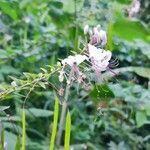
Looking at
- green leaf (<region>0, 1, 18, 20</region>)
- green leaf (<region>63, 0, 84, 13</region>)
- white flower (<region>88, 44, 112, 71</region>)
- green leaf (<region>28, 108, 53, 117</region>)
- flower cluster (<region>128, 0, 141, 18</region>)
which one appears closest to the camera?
white flower (<region>88, 44, 112, 71</region>)

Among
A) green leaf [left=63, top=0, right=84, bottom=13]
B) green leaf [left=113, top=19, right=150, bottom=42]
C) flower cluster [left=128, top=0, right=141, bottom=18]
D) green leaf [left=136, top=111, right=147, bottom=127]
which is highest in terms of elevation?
flower cluster [left=128, top=0, right=141, bottom=18]

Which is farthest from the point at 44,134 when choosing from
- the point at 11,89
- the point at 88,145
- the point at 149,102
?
the point at 11,89

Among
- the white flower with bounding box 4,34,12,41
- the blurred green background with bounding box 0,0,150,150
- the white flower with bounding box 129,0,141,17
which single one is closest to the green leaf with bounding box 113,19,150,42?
the blurred green background with bounding box 0,0,150,150

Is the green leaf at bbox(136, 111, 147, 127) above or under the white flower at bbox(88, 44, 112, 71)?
above

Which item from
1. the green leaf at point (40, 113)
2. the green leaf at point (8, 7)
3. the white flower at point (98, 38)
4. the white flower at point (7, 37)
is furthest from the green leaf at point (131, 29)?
the white flower at point (7, 37)

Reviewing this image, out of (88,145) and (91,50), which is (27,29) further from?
(91,50)

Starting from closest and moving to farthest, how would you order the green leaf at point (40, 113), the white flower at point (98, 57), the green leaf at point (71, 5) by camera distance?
the white flower at point (98, 57)
the green leaf at point (71, 5)
the green leaf at point (40, 113)

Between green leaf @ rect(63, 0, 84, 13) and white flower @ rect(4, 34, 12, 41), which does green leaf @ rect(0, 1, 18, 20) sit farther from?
white flower @ rect(4, 34, 12, 41)

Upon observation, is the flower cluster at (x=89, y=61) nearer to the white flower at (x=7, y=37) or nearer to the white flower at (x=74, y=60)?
the white flower at (x=74, y=60)

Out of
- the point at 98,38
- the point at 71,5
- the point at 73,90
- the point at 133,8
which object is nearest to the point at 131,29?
the point at 71,5
